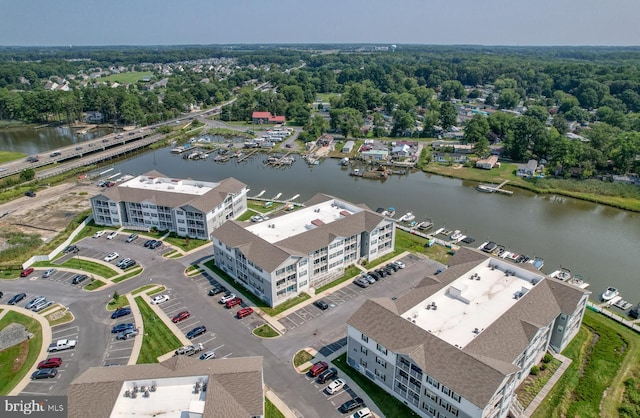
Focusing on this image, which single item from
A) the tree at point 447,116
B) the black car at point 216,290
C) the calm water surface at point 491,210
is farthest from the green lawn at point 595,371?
the tree at point 447,116

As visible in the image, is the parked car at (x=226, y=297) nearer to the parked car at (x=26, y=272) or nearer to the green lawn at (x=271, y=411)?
the green lawn at (x=271, y=411)

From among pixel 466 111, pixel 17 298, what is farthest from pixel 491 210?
pixel 466 111

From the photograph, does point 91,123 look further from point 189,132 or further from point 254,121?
point 254,121

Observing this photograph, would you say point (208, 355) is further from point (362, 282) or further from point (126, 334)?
point (362, 282)

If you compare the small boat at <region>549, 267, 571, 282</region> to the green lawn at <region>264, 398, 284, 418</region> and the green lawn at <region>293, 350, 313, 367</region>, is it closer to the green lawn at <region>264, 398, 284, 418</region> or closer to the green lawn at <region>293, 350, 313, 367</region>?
the green lawn at <region>293, 350, 313, 367</region>

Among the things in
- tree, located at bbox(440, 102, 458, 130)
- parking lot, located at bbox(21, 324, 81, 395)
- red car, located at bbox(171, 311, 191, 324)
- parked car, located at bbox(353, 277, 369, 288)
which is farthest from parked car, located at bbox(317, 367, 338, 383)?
tree, located at bbox(440, 102, 458, 130)
